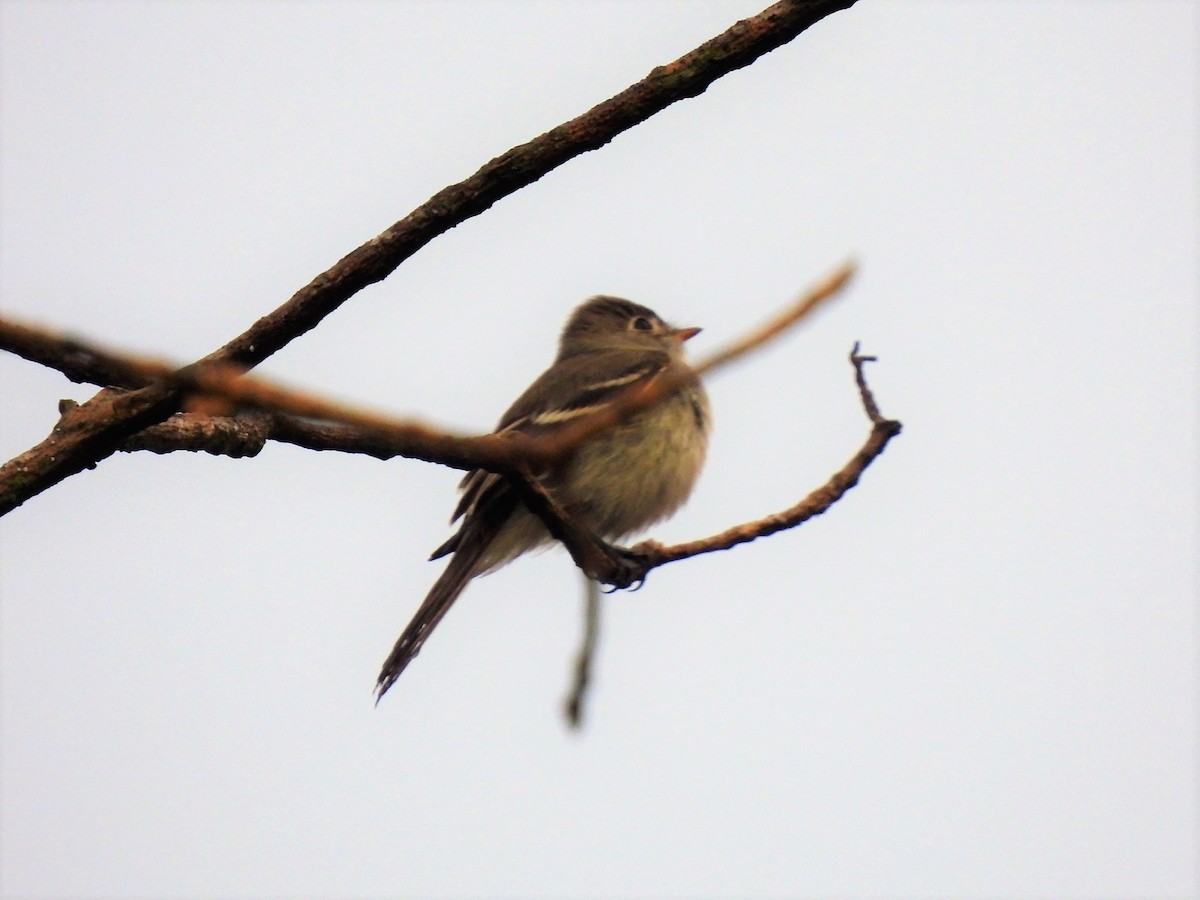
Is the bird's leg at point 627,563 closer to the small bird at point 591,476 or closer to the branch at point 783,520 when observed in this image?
the branch at point 783,520

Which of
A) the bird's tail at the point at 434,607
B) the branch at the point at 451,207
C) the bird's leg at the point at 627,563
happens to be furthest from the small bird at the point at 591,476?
the branch at the point at 451,207

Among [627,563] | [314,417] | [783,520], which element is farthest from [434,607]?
[314,417]

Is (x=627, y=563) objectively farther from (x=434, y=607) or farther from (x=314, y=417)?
(x=314, y=417)

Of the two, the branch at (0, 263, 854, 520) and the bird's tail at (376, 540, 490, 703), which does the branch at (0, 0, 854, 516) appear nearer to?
the branch at (0, 263, 854, 520)

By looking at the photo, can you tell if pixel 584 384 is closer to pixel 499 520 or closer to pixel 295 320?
pixel 499 520

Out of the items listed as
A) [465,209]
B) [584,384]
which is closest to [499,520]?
[584,384]
